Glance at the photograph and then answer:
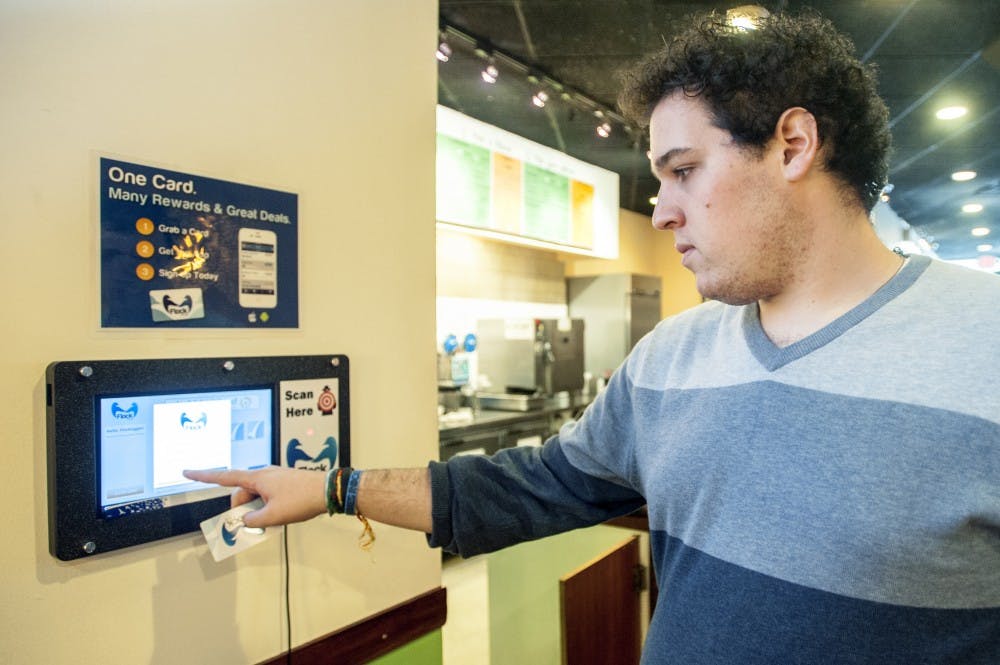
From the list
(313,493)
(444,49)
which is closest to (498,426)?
(444,49)

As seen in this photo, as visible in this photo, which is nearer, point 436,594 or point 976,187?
point 436,594

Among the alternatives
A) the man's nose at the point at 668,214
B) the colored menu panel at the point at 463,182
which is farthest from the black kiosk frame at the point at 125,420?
the colored menu panel at the point at 463,182

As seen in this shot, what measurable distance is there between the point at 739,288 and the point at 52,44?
0.99m

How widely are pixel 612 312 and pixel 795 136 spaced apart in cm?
470

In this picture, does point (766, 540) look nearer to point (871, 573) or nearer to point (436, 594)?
point (871, 573)

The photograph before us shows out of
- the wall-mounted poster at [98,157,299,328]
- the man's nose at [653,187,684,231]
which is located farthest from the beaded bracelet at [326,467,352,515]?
the man's nose at [653,187,684,231]

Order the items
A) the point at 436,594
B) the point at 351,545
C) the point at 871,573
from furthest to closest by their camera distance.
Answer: the point at 436,594
the point at 351,545
the point at 871,573

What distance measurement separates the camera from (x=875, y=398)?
2.66 ft

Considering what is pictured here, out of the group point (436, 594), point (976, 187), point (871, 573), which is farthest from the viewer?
point (976, 187)

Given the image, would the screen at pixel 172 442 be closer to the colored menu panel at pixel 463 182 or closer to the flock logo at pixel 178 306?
the flock logo at pixel 178 306

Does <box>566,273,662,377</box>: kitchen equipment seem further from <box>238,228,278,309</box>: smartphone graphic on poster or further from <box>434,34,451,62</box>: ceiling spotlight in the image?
<box>238,228,278,309</box>: smartphone graphic on poster

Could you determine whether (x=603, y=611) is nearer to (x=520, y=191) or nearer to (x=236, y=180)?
(x=236, y=180)

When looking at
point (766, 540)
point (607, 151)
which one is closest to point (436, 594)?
point (766, 540)

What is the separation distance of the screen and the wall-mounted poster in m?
0.11
